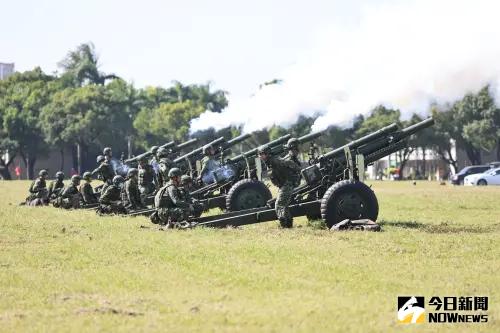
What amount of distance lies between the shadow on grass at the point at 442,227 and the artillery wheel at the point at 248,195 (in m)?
4.53

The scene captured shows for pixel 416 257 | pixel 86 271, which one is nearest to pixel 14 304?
pixel 86 271

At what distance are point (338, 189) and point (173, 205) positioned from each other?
372 cm

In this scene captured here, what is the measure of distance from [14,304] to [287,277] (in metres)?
3.81

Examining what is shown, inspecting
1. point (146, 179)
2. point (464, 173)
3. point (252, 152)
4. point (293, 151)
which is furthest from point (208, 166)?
point (464, 173)

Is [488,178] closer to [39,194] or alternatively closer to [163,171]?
[39,194]

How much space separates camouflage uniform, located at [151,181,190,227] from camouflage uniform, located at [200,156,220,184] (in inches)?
288

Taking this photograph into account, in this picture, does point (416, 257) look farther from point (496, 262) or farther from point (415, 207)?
point (415, 207)

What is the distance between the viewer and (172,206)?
23.3m

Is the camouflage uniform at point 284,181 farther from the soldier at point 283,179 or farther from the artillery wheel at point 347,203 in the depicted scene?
the artillery wheel at point 347,203

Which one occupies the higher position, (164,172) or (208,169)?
(208,169)

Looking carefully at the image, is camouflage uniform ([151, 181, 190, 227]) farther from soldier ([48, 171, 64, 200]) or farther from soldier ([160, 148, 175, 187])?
soldier ([48, 171, 64, 200])

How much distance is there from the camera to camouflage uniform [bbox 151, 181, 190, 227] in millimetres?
23062


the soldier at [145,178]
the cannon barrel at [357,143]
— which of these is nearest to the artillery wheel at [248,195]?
the soldier at [145,178]

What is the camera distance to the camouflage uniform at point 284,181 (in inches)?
902
